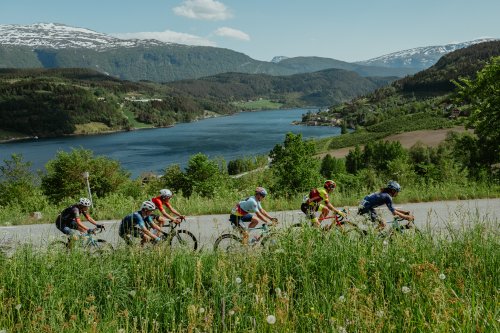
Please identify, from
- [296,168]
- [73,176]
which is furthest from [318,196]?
[73,176]

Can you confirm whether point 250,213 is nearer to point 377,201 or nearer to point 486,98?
point 377,201

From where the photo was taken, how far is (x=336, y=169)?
9294cm

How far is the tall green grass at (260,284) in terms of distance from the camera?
417 cm

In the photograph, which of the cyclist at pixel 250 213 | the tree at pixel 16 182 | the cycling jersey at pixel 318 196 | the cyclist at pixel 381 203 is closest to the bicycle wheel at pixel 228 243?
the cyclist at pixel 250 213

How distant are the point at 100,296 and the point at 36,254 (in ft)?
5.36

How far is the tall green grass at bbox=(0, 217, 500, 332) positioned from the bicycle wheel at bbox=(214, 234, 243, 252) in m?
0.29

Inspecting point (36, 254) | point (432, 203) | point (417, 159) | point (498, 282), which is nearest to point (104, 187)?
point (432, 203)

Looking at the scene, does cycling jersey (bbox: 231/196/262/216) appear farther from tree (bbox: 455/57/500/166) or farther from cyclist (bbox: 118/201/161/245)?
tree (bbox: 455/57/500/166)

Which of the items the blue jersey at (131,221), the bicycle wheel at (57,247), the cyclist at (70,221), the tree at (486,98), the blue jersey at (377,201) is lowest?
the cyclist at (70,221)

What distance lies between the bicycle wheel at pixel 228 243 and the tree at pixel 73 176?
140 ft

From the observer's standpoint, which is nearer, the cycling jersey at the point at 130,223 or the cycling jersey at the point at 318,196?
the cycling jersey at the point at 130,223

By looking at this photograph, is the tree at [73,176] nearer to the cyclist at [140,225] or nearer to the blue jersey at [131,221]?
the cyclist at [140,225]

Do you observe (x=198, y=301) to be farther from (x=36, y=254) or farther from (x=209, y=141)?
(x=209, y=141)

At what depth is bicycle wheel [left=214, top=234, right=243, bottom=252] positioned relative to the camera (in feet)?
20.4
